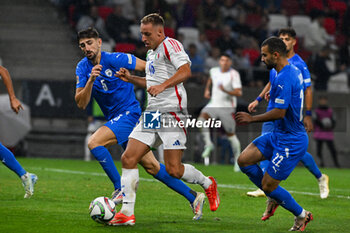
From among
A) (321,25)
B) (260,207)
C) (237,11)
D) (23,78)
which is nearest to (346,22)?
(321,25)

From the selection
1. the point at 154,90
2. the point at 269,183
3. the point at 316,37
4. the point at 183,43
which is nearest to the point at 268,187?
the point at 269,183

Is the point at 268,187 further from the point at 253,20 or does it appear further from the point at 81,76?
the point at 253,20

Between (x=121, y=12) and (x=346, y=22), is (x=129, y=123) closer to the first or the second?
(x=121, y=12)

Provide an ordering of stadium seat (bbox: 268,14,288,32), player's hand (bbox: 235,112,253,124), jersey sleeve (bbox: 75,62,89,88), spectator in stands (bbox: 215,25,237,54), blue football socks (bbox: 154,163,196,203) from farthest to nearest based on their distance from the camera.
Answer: stadium seat (bbox: 268,14,288,32) → spectator in stands (bbox: 215,25,237,54) → jersey sleeve (bbox: 75,62,89,88) → blue football socks (bbox: 154,163,196,203) → player's hand (bbox: 235,112,253,124)

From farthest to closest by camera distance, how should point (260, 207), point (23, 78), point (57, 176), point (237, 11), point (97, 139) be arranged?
1. point (237, 11)
2. point (23, 78)
3. point (57, 176)
4. point (260, 207)
5. point (97, 139)

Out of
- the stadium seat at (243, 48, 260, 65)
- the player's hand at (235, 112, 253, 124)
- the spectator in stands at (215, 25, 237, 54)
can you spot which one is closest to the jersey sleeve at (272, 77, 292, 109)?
the player's hand at (235, 112, 253, 124)

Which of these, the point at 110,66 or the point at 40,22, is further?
the point at 40,22

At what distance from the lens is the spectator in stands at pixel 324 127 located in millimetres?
17656

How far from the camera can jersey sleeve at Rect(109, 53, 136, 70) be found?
8102mm

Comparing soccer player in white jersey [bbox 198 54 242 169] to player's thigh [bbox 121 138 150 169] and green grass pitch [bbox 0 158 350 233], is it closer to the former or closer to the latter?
green grass pitch [bbox 0 158 350 233]

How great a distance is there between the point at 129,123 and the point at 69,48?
12837mm

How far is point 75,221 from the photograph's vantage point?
7086 millimetres

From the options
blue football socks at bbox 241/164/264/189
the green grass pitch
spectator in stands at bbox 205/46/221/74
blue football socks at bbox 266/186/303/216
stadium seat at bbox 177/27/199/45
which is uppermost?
stadium seat at bbox 177/27/199/45

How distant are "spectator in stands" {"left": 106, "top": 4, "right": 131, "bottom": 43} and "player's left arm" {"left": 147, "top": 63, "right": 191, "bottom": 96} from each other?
41.5ft
